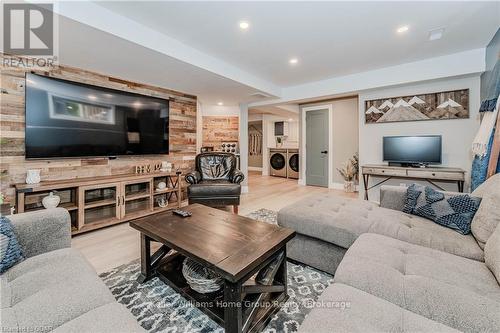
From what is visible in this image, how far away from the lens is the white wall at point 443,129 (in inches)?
127

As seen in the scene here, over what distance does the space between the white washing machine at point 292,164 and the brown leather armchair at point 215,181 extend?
11.4 feet

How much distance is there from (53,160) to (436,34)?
4.82 m

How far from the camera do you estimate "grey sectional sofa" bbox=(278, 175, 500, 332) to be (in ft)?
2.72

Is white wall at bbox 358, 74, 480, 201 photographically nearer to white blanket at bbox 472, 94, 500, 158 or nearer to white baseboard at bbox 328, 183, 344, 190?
white blanket at bbox 472, 94, 500, 158

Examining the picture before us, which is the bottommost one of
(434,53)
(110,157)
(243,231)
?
(243,231)

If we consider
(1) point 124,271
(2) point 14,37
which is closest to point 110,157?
(2) point 14,37

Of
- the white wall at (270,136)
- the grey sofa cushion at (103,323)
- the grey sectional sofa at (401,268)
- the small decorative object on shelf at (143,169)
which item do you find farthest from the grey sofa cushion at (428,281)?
the white wall at (270,136)

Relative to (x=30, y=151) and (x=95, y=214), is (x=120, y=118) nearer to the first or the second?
(x=30, y=151)

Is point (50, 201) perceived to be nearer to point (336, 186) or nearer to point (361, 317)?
point (361, 317)

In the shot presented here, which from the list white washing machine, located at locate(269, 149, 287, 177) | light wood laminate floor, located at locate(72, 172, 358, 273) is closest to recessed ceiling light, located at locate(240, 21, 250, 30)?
light wood laminate floor, located at locate(72, 172, 358, 273)

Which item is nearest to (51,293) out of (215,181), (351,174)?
(215,181)

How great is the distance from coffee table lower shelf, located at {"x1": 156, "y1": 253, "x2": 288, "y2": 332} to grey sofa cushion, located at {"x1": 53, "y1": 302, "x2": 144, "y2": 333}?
472 millimetres

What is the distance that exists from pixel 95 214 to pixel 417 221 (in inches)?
144

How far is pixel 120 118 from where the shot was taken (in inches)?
130
